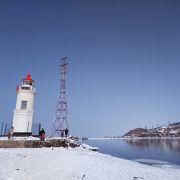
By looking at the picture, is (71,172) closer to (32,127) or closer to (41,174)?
(41,174)

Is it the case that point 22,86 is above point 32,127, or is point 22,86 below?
above

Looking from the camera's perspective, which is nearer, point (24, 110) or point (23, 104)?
point (24, 110)

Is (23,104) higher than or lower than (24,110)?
higher

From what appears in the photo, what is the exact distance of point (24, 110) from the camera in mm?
36438

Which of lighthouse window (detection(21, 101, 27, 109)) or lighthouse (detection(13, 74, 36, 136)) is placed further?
lighthouse window (detection(21, 101, 27, 109))

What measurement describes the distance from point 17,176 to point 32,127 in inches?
1087

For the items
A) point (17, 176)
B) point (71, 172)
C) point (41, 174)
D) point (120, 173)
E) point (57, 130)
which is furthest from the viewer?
point (57, 130)

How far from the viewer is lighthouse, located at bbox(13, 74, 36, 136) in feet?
118

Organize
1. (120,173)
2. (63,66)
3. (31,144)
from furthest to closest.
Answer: (63,66) < (31,144) < (120,173)

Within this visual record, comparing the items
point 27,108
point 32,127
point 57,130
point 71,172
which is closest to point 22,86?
point 27,108

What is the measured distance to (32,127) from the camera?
37.9 metres

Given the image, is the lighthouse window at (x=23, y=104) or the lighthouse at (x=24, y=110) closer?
the lighthouse at (x=24, y=110)

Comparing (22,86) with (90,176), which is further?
(22,86)

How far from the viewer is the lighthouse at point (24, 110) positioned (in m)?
36.0
